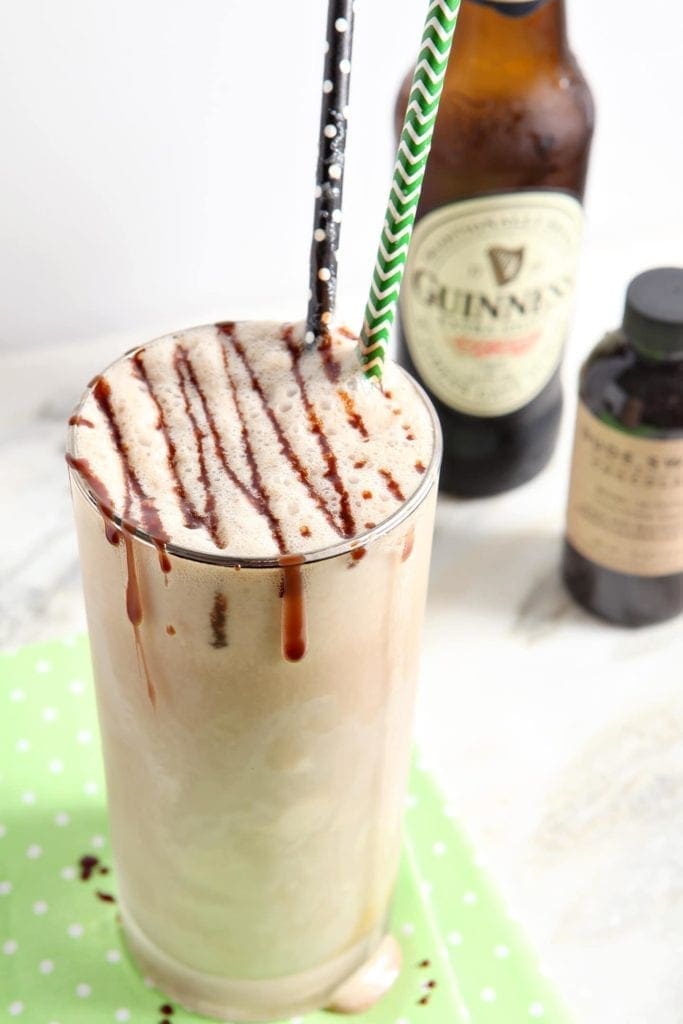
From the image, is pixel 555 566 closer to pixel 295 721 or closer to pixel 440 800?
pixel 440 800

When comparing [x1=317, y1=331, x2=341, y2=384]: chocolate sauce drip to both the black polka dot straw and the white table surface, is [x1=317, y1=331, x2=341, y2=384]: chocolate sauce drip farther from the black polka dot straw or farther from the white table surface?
the white table surface

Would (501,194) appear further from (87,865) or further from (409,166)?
(87,865)

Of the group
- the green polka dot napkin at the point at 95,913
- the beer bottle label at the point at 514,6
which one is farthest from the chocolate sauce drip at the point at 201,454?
the beer bottle label at the point at 514,6

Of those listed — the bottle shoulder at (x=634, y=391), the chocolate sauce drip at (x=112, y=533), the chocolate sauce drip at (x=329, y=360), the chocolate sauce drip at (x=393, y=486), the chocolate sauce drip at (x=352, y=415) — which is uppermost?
the chocolate sauce drip at (x=329, y=360)

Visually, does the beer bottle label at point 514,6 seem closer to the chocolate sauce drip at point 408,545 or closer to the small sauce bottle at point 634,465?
the small sauce bottle at point 634,465

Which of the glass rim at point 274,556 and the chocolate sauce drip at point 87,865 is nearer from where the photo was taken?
the glass rim at point 274,556

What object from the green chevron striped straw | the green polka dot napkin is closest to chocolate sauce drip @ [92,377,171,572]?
the green chevron striped straw

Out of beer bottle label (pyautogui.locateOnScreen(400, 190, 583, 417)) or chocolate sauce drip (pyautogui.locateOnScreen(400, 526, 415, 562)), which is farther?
beer bottle label (pyautogui.locateOnScreen(400, 190, 583, 417))
